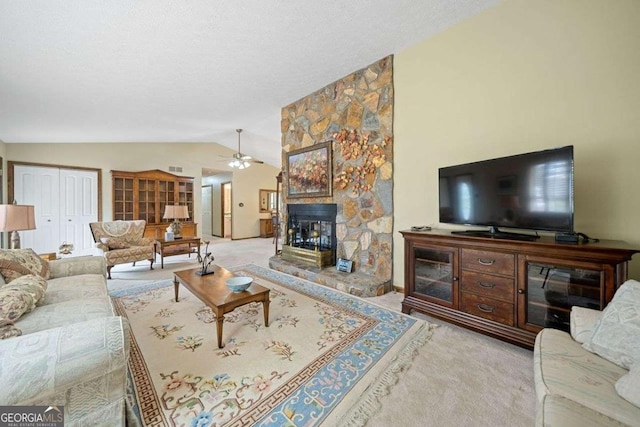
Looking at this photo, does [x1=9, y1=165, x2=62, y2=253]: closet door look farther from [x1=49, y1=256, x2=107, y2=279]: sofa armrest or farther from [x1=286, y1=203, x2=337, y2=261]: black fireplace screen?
[x1=286, y1=203, x2=337, y2=261]: black fireplace screen

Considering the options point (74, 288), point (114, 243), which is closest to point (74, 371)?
point (74, 288)

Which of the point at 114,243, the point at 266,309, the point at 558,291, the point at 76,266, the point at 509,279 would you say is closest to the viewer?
the point at 558,291

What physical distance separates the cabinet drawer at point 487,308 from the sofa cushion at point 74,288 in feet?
10.1

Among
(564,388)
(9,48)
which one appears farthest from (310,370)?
(9,48)

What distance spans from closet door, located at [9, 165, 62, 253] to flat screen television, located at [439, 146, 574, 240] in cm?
714

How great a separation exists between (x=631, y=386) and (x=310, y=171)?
3902 mm

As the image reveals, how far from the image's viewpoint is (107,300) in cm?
195

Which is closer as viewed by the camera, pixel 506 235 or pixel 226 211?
pixel 506 235

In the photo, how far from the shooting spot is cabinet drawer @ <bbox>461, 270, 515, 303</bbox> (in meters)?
1.95

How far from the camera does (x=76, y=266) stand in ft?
8.45

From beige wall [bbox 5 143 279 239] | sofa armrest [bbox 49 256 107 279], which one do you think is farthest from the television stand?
beige wall [bbox 5 143 279 239]

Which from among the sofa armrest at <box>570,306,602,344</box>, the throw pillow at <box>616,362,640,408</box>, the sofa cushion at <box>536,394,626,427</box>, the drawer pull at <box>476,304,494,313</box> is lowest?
the drawer pull at <box>476,304,494,313</box>

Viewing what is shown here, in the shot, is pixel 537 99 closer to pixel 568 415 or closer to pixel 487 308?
pixel 487 308

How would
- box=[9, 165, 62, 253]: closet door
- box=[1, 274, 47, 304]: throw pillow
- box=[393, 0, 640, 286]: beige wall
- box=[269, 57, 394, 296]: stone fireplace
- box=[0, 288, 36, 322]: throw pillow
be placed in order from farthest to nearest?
box=[9, 165, 62, 253]: closet door < box=[269, 57, 394, 296]: stone fireplace < box=[393, 0, 640, 286]: beige wall < box=[1, 274, 47, 304]: throw pillow < box=[0, 288, 36, 322]: throw pillow
